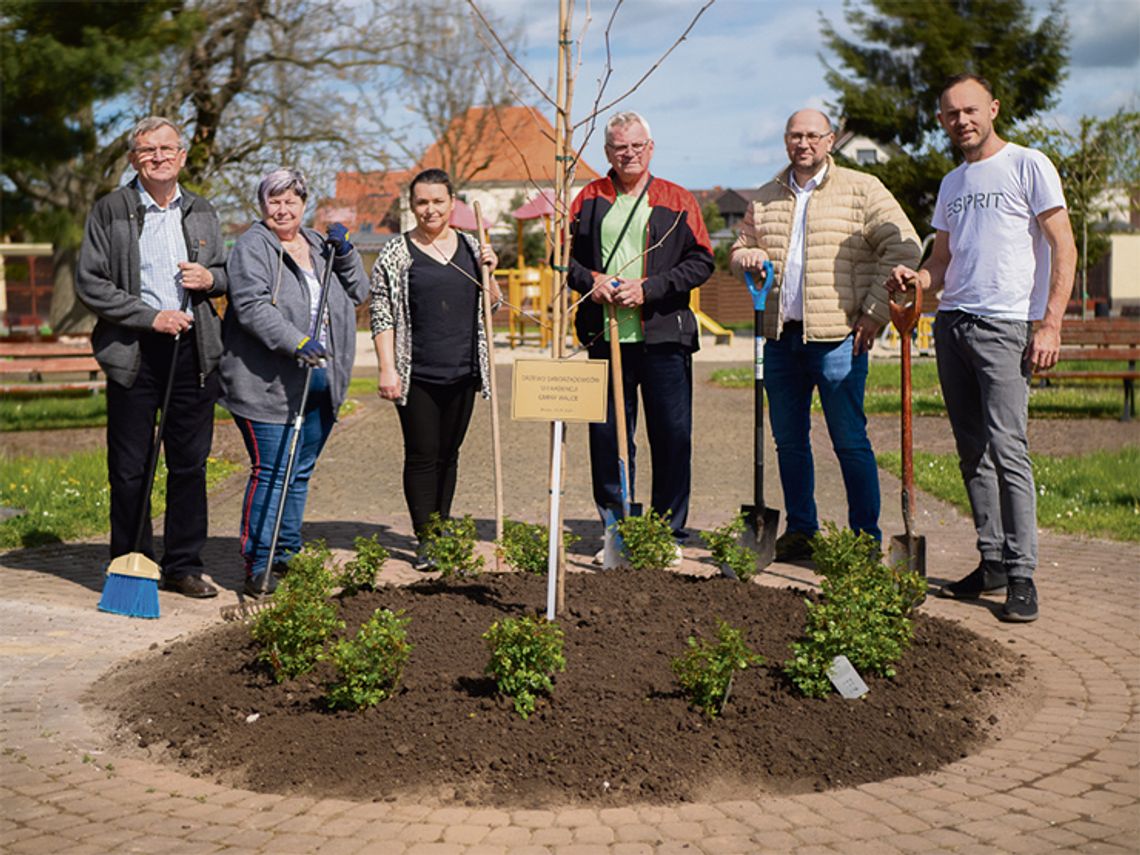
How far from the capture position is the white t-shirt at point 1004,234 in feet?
20.2

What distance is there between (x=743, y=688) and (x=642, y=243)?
280 centimetres

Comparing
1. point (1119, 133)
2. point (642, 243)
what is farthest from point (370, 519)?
point (1119, 133)

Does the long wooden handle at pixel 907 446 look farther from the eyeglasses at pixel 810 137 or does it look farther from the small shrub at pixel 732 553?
the eyeglasses at pixel 810 137

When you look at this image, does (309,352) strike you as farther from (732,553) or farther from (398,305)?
(732,553)

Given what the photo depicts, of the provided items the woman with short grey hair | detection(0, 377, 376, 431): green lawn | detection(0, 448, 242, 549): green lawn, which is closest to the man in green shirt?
the woman with short grey hair

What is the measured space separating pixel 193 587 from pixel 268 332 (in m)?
1.35

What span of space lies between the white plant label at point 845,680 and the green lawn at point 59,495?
14.8ft

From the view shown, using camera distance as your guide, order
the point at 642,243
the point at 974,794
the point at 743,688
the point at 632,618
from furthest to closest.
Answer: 1. the point at 642,243
2. the point at 632,618
3. the point at 743,688
4. the point at 974,794

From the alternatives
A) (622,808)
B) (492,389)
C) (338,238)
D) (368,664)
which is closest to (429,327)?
(492,389)

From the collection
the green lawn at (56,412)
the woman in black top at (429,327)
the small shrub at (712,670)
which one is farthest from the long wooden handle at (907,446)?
the green lawn at (56,412)

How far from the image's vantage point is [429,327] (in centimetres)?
705

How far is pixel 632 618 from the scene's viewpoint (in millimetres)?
5590

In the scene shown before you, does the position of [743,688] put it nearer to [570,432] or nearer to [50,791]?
[50,791]

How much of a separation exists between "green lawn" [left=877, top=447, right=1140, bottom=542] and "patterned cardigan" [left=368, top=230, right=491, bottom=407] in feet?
12.8
